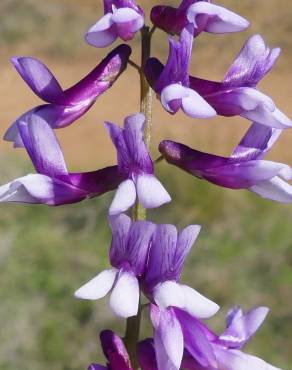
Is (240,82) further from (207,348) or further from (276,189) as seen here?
(207,348)

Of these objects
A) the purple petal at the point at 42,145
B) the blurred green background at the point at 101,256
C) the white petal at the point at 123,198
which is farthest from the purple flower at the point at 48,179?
the blurred green background at the point at 101,256

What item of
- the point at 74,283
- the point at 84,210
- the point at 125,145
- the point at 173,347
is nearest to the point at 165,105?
the point at 125,145

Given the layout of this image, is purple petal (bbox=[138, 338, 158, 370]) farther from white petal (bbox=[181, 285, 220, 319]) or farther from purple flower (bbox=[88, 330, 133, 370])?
white petal (bbox=[181, 285, 220, 319])

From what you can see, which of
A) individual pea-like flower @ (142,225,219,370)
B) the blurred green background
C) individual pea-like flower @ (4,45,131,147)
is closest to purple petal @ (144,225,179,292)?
individual pea-like flower @ (142,225,219,370)

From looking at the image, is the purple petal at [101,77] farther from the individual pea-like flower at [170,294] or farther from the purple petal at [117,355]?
the purple petal at [117,355]

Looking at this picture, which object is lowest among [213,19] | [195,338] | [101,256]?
[101,256]

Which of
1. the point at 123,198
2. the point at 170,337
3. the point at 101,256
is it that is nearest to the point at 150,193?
the point at 123,198

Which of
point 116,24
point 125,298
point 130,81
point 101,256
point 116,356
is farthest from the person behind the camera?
point 130,81
